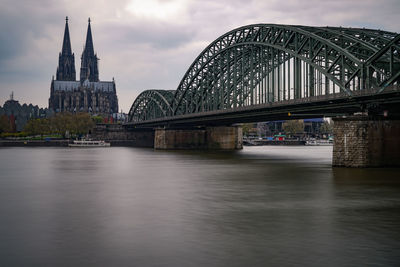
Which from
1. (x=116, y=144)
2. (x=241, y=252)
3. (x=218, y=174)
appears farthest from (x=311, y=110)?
(x=116, y=144)

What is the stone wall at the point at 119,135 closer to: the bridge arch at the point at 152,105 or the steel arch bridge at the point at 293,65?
the bridge arch at the point at 152,105

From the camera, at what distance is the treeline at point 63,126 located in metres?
180

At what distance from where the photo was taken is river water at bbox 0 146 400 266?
15.7 metres

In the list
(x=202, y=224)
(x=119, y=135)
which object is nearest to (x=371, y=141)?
(x=202, y=224)

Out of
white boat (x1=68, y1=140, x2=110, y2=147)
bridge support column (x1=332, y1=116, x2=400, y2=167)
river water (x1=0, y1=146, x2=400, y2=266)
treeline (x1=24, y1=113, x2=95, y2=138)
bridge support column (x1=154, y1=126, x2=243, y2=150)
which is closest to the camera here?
river water (x1=0, y1=146, x2=400, y2=266)

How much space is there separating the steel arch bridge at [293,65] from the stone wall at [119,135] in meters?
38.1

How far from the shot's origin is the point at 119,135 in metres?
182

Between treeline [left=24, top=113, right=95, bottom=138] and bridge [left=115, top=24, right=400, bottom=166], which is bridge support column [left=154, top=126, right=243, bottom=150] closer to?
bridge [left=115, top=24, right=400, bottom=166]

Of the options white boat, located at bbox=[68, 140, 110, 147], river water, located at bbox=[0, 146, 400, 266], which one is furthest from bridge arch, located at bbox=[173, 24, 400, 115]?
white boat, located at bbox=[68, 140, 110, 147]

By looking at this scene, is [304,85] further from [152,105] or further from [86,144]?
[86,144]

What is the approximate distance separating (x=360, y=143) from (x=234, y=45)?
1790 inches

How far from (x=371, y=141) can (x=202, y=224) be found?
A: 3095 cm

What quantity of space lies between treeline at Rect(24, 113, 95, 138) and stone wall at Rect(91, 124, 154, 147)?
4.89m

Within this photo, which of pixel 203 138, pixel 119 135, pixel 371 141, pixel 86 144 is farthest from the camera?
pixel 119 135
